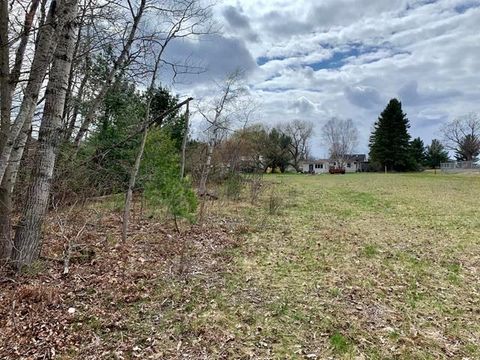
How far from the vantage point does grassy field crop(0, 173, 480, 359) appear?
2695 millimetres

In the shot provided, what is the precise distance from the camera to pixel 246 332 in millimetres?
2914

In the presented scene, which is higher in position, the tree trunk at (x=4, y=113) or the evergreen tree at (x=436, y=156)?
the evergreen tree at (x=436, y=156)

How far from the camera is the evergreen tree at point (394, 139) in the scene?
38750mm

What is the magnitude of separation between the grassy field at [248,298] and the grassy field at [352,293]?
1 centimetres

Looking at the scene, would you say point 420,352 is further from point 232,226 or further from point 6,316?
point 232,226

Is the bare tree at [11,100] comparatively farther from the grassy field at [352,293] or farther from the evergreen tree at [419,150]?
the evergreen tree at [419,150]

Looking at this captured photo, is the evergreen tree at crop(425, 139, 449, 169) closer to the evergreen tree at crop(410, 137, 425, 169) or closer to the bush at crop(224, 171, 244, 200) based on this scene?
the evergreen tree at crop(410, 137, 425, 169)

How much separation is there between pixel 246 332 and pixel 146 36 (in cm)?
499

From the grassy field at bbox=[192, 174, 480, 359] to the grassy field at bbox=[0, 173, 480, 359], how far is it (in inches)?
0.6

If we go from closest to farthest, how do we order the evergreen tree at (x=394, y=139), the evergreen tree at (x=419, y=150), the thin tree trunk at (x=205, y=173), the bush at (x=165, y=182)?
the bush at (x=165, y=182), the thin tree trunk at (x=205, y=173), the evergreen tree at (x=394, y=139), the evergreen tree at (x=419, y=150)

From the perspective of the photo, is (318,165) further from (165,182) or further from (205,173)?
(165,182)

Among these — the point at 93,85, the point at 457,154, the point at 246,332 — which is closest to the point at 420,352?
the point at 246,332

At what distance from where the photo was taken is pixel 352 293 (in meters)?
3.77

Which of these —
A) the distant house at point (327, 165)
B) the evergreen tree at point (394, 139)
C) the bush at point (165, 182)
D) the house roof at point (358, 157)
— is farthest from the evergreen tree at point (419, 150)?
the bush at point (165, 182)
